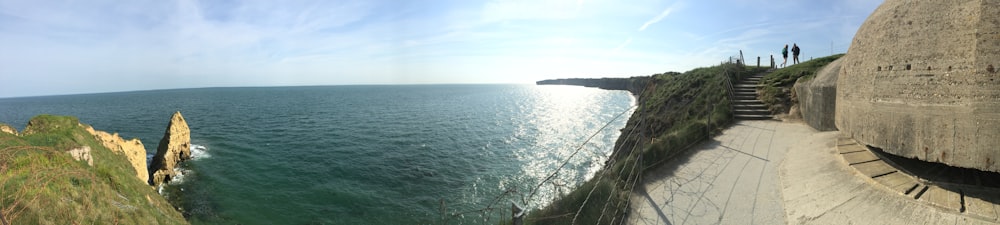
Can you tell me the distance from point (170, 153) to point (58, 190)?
21.0 meters

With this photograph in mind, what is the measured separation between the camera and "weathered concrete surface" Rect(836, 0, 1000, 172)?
4.83 metres

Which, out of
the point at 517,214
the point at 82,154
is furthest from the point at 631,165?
the point at 82,154

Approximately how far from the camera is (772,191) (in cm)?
784

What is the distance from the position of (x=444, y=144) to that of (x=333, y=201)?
14.5m

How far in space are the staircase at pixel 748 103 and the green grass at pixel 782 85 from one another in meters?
0.31

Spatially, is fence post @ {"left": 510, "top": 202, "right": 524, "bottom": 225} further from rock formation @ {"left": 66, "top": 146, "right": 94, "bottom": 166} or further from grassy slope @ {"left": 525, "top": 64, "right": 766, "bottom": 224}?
rock formation @ {"left": 66, "top": 146, "right": 94, "bottom": 166}

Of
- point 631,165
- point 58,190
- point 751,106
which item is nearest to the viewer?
point 58,190

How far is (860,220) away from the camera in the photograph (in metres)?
5.79

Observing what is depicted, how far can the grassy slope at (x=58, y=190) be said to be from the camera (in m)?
5.61

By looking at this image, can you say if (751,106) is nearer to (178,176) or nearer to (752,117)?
(752,117)

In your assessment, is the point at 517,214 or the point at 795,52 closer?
the point at 517,214

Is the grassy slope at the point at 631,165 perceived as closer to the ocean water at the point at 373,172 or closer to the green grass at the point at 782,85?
the ocean water at the point at 373,172

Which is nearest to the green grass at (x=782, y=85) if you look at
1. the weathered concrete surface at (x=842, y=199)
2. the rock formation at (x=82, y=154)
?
the weathered concrete surface at (x=842, y=199)

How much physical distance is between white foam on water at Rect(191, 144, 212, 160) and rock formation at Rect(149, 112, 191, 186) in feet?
1.86
